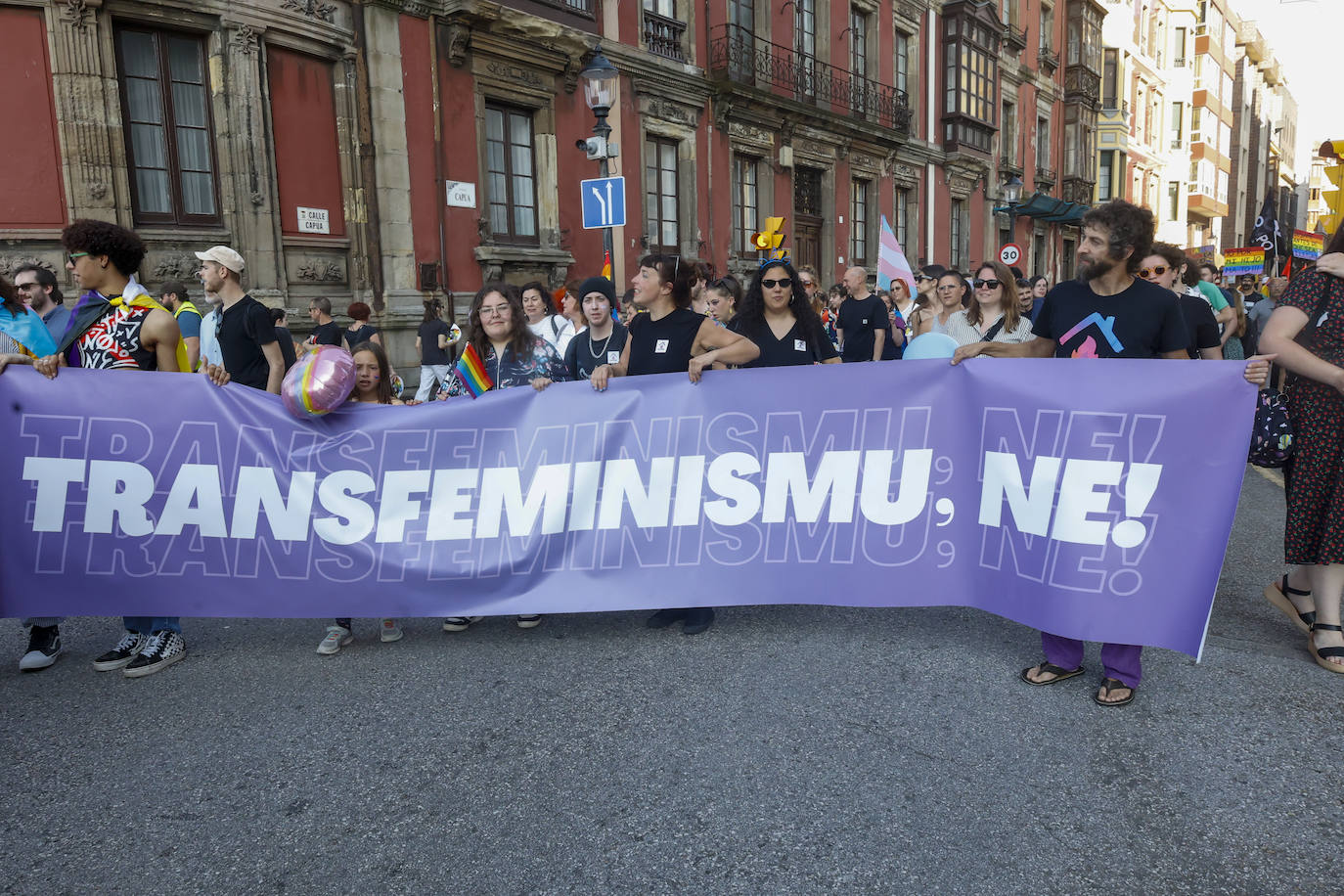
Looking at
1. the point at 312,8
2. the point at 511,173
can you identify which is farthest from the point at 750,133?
the point at 312,8

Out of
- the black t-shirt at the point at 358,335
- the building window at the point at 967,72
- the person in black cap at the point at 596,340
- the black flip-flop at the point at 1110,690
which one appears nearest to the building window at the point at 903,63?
the building window at the point at 967,72

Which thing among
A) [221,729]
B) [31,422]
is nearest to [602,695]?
[221,729]

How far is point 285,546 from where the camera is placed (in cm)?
436

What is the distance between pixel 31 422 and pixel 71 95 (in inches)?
316

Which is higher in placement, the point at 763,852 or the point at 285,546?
the point at 285,546

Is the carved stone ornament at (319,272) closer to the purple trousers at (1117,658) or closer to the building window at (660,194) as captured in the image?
the building window at (660,194)

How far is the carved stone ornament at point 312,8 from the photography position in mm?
11805

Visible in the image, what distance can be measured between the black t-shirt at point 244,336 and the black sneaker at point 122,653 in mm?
1466

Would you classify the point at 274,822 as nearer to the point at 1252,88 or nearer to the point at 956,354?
the point at 956,354

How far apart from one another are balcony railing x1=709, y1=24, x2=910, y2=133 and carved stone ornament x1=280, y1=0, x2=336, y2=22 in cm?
856

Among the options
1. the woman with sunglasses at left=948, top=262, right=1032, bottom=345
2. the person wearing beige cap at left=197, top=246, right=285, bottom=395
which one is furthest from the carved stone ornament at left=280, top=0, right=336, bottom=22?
the woman with sunglasses at left=948, top=262, right=1032, bottom=345

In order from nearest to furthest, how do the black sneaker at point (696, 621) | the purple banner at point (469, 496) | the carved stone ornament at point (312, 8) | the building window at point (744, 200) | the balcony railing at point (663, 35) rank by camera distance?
the purple banner at point (469, 496) < the black sneaker at point (696, 621) < the carved stone ornament at point (312, 8) < the balcony railing at point (663, 35) < the building window at point (744, 200)

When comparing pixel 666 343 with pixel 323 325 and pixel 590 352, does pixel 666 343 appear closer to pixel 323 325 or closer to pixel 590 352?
pixel 590 352

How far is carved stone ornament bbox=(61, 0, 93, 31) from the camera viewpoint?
1003 centimetres
